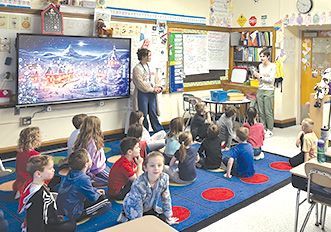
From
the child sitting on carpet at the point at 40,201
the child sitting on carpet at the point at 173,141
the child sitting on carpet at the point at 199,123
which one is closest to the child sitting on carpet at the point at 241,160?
the child sitting on carpet at the point at 173,141

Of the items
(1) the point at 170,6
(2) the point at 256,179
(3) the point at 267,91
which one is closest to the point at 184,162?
(2) the point at 256,179

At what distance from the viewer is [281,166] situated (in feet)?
15.1

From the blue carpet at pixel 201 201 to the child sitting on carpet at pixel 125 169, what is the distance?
0.14 meters

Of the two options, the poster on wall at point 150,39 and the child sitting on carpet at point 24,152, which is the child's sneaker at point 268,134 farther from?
the child sitting on carpet at point 24,152

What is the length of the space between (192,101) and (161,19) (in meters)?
1.56

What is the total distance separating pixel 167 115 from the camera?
6.85m

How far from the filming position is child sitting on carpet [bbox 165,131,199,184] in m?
3.80

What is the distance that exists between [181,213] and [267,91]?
3880 mm

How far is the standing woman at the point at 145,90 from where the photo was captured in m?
5.79

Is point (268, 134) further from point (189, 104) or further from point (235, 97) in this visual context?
point (189, 104)

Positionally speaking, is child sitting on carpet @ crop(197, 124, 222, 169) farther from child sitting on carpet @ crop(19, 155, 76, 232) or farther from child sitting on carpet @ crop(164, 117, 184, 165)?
child sitting on carpet @ crop(19, 155, 76, 232)

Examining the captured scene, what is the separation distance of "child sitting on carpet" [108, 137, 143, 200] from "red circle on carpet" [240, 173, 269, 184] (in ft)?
4.29

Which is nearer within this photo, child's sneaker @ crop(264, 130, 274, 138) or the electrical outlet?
the electrical outlet

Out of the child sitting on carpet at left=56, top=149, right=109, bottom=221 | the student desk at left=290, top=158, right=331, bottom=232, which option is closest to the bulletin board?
the child sitting on carpet at left=56, top=149, right=109, bottom=221
